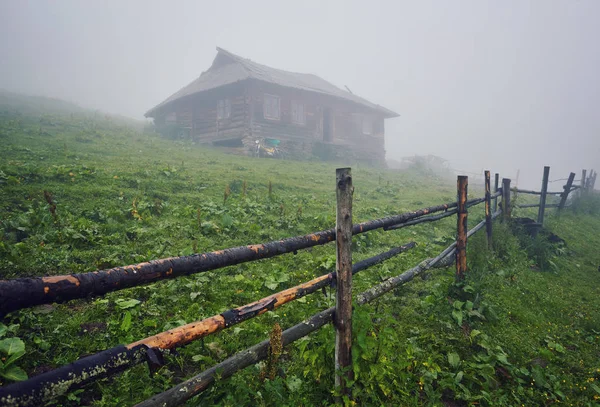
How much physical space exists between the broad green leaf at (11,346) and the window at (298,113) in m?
22.6

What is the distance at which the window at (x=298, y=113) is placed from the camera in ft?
78.4

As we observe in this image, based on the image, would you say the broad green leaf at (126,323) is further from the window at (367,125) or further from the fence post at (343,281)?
the window at (367,125)

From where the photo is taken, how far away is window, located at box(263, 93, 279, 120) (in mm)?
22375

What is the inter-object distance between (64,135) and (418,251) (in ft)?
53.9

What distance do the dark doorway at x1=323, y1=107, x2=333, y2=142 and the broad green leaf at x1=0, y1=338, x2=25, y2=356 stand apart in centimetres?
2447

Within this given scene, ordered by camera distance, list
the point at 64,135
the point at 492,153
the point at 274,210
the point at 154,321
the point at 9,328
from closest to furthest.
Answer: the point at 9,328 < the point at 154,321 < the point at 274,210 < the point at 64,135 < the point at 492,153

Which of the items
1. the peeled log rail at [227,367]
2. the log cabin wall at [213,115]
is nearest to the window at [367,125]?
the log cabin wall at [213,115]

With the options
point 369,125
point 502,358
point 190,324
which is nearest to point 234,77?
point 369,125

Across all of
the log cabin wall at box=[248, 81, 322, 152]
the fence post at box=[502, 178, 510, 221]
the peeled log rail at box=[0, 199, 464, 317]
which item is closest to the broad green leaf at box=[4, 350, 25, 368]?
the peeled log rail at box=[0, 199, 464, 317]

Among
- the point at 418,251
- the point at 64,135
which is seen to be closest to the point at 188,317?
the point at 418,251

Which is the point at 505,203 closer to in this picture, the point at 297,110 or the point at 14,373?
the point at 14,373

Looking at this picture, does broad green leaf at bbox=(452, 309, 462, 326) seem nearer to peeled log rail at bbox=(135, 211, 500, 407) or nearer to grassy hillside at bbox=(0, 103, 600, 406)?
grassy hillside at bbox=(0, 103, 600, 406)

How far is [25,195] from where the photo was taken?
19.1 ft

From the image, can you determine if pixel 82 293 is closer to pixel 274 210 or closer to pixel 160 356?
pixel 160 356
